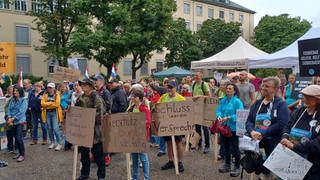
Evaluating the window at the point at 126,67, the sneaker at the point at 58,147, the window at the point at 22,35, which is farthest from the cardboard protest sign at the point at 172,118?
the window at the point at 126,67

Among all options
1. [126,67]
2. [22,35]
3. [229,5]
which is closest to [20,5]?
[22,35]

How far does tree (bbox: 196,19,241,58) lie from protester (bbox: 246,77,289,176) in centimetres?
4996

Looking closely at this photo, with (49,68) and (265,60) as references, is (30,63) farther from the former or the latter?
(265,60)

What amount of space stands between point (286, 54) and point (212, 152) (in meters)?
5.01

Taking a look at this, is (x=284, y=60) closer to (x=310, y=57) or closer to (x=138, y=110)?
(x=310, y=57)

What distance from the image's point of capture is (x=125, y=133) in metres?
6.65

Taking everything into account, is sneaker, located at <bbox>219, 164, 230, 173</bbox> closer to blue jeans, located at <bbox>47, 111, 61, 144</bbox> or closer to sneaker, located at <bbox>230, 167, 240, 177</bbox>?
sneaker, located at <bbox>230, 167, 240, 177</bbox>

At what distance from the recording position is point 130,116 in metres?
6.62

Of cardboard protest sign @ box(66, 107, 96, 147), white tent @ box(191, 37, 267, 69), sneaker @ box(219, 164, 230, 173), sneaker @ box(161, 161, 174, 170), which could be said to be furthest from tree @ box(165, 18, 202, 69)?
cardboard protest sign @ box(66, 107, 96, 147)

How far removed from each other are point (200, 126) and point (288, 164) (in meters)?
5.65

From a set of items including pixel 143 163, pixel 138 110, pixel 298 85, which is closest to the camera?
pixel 143 163

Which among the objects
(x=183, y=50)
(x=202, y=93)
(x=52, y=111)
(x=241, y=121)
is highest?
(x=183, y=50)

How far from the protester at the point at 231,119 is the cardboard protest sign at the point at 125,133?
→ 1.90 m

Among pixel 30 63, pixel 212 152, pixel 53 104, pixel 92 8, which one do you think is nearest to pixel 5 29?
pixel 30 63
